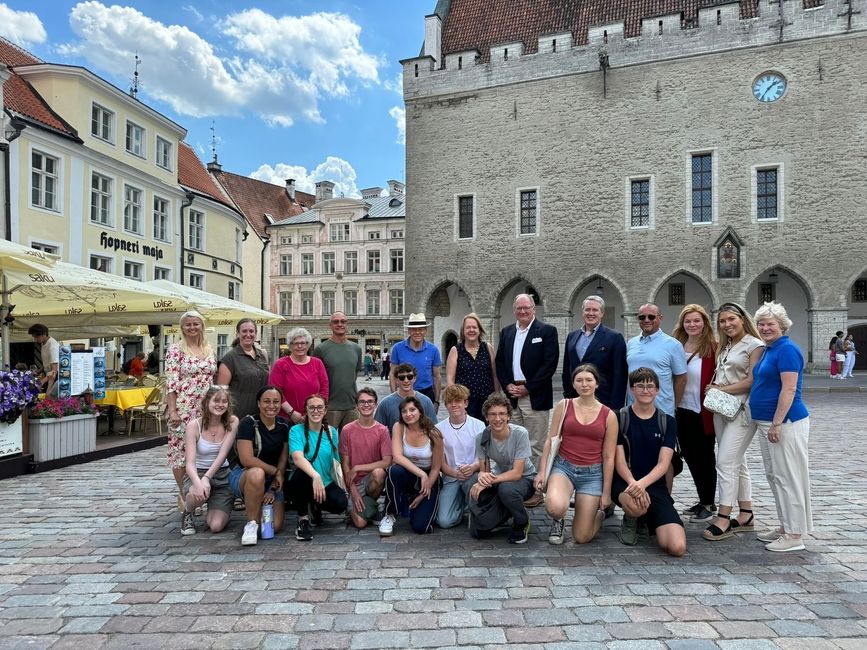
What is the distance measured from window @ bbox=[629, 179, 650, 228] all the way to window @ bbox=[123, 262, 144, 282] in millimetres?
18198

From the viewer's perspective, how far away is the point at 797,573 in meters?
4.37

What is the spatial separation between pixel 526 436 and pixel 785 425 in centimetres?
191

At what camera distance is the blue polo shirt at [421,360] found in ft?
22.4

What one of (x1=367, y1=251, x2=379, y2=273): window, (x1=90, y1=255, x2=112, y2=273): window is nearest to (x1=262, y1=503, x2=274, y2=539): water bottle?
(x1=90, y1=255, x2=112, y2=273): window

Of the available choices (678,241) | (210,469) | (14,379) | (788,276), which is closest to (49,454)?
(14,379)

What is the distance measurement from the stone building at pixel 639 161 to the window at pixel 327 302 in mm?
16750

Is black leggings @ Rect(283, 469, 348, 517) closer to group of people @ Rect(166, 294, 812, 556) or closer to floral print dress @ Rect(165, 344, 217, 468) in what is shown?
group of people @ Rect(166, 294, 812, 556)

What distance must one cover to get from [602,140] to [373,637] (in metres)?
25.4

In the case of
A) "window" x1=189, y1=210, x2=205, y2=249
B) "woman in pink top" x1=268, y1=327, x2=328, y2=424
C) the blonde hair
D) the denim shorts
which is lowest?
the denim shorts

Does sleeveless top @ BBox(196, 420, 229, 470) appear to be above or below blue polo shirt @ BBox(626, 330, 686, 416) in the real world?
below

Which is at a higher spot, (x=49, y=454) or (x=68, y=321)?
(x=68, y=321)

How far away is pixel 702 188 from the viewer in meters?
25.2

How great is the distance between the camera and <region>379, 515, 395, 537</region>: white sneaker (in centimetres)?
532

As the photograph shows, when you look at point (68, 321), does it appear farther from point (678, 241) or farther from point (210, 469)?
point (678, 241)
